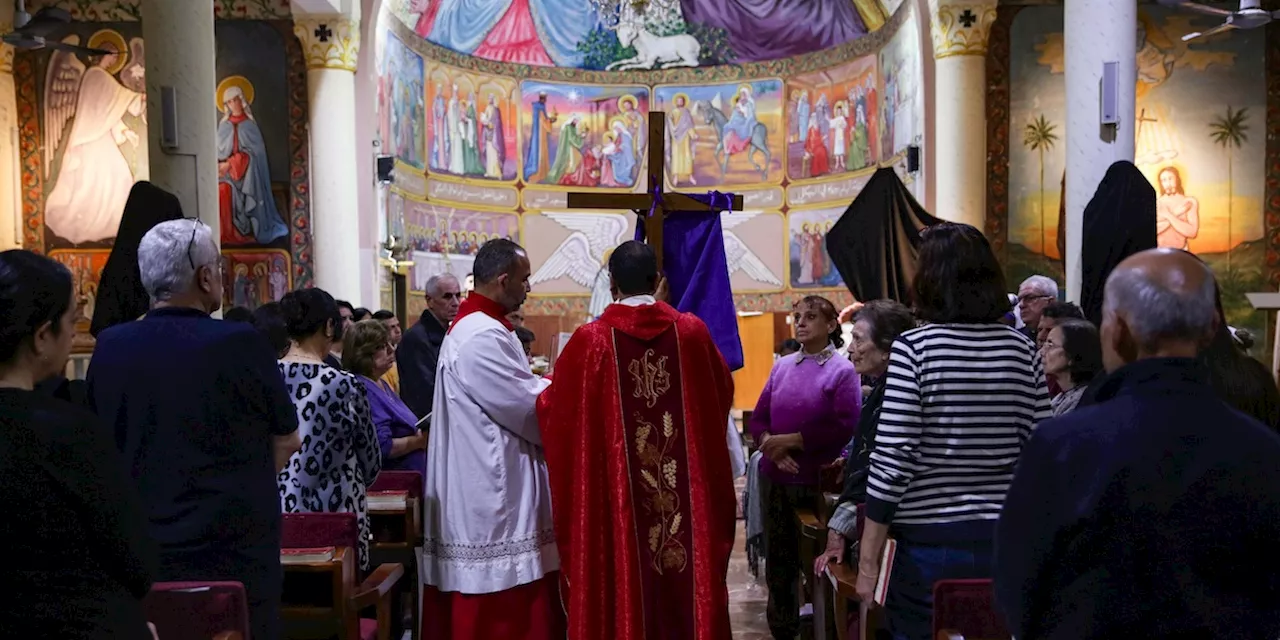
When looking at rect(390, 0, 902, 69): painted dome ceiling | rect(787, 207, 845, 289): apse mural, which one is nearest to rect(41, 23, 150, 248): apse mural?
rect(390, 0, 902, 69): painted dome ceiling

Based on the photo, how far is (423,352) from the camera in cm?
631

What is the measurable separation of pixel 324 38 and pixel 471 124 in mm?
4797

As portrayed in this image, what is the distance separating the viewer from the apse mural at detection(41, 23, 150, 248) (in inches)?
476

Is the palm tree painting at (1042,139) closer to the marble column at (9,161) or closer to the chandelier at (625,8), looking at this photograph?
the chandelier at (625,8)

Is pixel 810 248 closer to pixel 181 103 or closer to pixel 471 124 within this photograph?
pixel 471 124

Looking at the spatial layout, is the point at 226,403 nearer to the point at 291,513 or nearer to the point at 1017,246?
the point at 291,513

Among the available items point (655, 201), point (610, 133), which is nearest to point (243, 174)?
point (610, 133)

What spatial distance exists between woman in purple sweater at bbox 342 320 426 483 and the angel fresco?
25.6 feet

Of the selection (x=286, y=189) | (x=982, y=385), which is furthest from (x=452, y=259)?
(x=982, y=385)

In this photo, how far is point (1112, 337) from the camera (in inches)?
75.0

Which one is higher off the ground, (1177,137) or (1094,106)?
(1177,137)

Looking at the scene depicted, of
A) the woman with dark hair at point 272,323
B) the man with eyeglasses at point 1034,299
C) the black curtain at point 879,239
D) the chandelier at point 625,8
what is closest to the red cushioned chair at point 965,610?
the woman with dark hair at point 272,323

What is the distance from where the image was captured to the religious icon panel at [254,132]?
12125mm

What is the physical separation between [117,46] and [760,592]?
9501 millimetres
